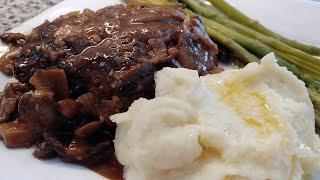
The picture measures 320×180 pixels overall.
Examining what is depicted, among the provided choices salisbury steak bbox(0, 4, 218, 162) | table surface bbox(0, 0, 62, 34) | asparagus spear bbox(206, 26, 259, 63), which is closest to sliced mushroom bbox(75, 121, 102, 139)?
salisbury steak bbox(0, 4, 218, 162)

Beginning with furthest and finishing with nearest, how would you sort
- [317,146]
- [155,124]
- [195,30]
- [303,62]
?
[303,62], [195,30], [317,146], [155,124]

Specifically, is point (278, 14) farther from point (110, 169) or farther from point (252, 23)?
point (110, 169)

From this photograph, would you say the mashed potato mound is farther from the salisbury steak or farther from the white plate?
the white plate

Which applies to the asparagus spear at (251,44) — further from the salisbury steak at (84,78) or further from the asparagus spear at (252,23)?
the salisbury steak at (84,78)

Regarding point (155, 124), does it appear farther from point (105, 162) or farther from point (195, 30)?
point (195, 30)

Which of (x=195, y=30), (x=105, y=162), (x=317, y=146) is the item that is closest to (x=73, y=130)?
(x=105, y=162)

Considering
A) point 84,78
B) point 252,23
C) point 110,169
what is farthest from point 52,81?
point 252,23
